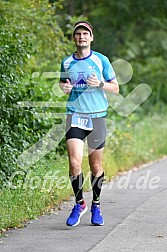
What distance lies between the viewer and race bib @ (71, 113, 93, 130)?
8594mm

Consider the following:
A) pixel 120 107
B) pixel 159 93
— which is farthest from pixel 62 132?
pixel 159 93

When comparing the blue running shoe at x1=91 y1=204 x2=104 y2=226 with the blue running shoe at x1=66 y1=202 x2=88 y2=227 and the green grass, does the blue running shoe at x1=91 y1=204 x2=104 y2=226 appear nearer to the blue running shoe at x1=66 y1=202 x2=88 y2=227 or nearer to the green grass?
the blue running shoe at x1=66 y1=202 x2=88 y2=227

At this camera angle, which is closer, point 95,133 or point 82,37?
point 82,37

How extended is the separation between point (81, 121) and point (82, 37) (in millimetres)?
934

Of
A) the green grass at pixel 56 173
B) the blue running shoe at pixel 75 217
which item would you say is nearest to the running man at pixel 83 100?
the blue running shoe at pixel 75 217

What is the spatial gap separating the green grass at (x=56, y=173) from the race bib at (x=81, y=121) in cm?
130

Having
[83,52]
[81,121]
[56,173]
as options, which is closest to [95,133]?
[81,121]

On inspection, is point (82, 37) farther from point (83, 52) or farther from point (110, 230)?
point (110, 230)

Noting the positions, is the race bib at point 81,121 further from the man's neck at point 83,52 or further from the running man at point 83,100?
the man's neck at point 83,52

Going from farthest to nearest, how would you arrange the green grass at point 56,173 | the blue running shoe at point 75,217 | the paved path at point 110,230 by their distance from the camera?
the green grass at point 56,173, the blue running shoe at point 75,217, the paved path at point 110,230

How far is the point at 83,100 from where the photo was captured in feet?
28.2

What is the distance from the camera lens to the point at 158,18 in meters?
24.9

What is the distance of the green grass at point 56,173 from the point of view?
9.23 m

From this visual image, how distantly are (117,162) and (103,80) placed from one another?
6382 mm
